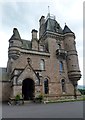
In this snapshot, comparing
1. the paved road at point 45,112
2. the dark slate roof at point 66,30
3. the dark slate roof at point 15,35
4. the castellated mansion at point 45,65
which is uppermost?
the dark slate roof at point 66,30

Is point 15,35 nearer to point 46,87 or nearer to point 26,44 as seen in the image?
point 26,44

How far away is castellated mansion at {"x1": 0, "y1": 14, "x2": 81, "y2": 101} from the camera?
2661 centimetres

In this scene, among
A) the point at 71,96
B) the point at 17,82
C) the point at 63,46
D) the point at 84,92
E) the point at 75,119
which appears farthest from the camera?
the point at 84,92

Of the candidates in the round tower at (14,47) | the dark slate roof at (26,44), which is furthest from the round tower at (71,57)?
the round tower at (14,47)

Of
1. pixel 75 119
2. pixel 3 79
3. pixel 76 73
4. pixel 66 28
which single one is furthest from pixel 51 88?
pixel 75 119

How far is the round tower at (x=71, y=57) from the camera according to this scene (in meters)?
32.4

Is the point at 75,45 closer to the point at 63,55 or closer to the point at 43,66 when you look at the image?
the point at 63,55

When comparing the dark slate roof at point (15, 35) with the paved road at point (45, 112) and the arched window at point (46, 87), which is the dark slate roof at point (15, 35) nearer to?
the arched window at point (46, 87)

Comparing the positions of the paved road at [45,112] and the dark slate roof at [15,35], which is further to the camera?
the dark slate roof at [15,35]

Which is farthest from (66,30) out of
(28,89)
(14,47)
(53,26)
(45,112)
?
(45,112)

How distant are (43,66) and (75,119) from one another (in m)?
21.4

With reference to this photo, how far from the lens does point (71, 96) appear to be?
3186 centimetres

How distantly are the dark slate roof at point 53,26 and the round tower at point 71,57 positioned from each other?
5.86 feet

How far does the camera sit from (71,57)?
Answer: 3344cm
